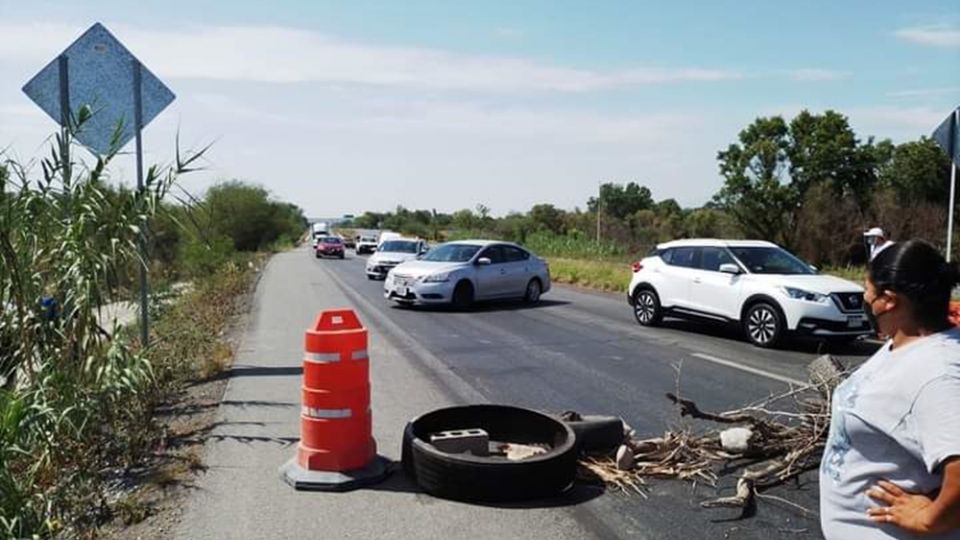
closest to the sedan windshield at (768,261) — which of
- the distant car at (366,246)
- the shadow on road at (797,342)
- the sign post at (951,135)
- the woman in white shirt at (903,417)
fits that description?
the shadow on road at (797,342)

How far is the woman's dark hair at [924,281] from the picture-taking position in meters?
2.46

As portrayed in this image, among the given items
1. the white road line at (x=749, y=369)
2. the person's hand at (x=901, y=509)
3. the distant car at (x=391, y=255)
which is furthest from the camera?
the distant car at (x=391, y=255)

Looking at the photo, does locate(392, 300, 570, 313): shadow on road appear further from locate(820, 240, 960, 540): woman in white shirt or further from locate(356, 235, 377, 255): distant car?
locate(356, 235, 377, 255): distant car

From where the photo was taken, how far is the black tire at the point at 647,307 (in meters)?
14.1

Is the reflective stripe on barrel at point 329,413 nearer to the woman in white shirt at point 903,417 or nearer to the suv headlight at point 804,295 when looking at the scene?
the woman in white shirt at point 903,417

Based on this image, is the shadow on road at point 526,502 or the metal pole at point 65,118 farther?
the metal pole at point 65,118

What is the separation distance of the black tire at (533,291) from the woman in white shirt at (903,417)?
16.4 metres

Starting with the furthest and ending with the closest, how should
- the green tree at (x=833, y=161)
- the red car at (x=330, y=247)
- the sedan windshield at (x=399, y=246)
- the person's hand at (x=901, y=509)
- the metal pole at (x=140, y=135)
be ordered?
the red car at (x=330, y=247), the green tree at (x=833, y=161), the sedan windshield at (x=399, y=246), the metal pole at (x=140, y=135), the person's hand at (x=901, y=509)

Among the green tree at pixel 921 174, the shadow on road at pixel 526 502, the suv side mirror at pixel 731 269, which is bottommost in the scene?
the shadow on road at pixel 526 502

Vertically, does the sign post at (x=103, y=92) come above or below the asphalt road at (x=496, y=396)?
above

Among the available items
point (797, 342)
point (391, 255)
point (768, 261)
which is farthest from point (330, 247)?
point (797, 342)

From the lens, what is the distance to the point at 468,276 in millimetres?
17594

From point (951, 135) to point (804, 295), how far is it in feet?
10.1

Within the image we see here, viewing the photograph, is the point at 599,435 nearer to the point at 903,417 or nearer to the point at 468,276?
the point at 903,417
